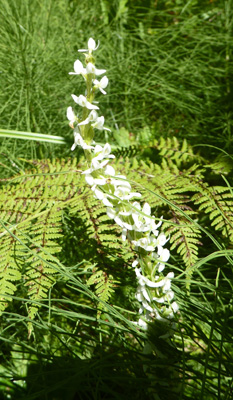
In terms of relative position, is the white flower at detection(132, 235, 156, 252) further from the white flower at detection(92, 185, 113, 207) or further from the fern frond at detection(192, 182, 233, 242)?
the fern frond at detection(192, 182, 233, 242)

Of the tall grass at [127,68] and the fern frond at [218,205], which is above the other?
the tall grass at [127,68]

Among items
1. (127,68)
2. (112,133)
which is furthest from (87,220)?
(127,68)

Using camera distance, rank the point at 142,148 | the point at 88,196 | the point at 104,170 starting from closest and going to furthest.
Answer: the point at 104,170 < the point at 88,196 < the point at 142,148

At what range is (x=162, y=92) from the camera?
2.65 m

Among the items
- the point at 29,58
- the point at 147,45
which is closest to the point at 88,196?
the point at 29,58

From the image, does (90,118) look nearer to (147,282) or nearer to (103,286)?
(147,282)

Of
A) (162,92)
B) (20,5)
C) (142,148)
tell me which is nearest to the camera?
(142,148)

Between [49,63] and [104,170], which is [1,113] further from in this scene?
[104,170]

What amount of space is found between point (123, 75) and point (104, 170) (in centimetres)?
197

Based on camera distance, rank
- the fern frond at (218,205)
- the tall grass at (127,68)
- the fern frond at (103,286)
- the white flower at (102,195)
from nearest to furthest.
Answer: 1. the white flower at (102,195)
2. the fern frond at (103,286)
3. the fern frond at (218,205)
4. the tall grass at (127,68)

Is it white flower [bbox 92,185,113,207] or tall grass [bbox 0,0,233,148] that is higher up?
tall grass [bbox 0,0,233,148]

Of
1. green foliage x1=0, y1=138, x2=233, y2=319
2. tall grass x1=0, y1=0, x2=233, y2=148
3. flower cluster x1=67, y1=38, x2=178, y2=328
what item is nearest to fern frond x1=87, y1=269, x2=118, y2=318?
green foliage x1=0, y1=138, x2=233, y2=319

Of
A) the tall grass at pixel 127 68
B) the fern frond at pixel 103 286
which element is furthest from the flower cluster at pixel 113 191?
the tall grass at pixel 127 68

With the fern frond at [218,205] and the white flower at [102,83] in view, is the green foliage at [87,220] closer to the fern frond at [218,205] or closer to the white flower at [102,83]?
the fern frond at [218,205]
